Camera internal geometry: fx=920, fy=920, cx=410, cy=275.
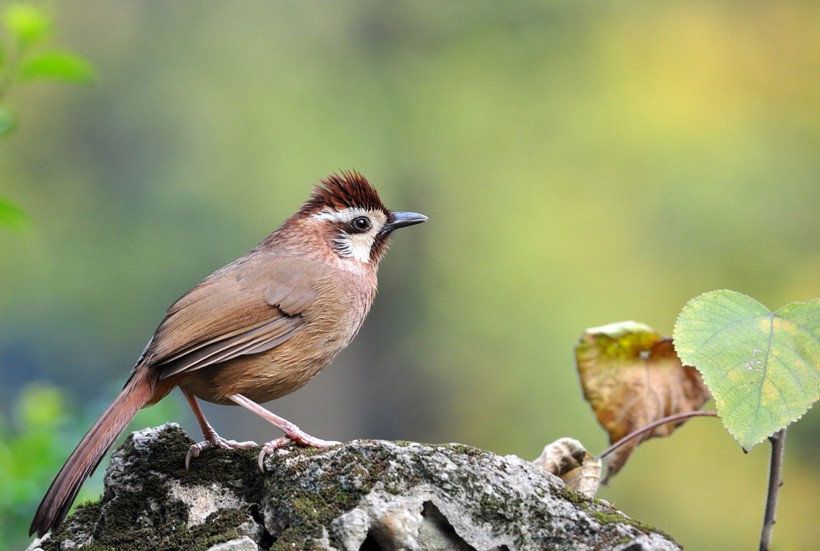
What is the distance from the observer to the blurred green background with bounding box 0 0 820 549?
1091cm

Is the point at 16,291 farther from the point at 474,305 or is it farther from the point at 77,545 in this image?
the point at 77,545

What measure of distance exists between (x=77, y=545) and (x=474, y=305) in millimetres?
9526

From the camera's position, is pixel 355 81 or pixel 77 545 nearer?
pixel 77 545

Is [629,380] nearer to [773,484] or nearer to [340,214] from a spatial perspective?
[773,484]

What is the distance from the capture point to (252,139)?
1263cm

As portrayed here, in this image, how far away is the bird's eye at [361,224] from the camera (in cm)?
447

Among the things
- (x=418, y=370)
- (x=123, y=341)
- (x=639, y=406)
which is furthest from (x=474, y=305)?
(x=639, y=406)

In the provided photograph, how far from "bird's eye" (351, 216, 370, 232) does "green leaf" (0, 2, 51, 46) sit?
163 centimetres

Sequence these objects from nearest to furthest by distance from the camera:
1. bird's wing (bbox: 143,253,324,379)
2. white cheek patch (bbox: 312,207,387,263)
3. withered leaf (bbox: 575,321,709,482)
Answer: bird's wing (bbox: 143,253,324,379)
withered leaf (bbox: 575,321,709,482)
white cheek patch (bbox: 312,207,387,263)

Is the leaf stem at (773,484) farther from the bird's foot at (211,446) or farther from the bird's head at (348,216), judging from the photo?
the bird's head at (348,216)

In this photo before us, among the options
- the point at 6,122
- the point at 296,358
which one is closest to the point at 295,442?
the point at 296,358

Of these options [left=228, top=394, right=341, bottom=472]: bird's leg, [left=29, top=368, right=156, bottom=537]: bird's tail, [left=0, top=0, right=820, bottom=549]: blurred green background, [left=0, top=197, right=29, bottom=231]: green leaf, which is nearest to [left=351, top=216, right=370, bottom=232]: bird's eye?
[left=228, top=394, right=341, bottom=472]: bird's leg

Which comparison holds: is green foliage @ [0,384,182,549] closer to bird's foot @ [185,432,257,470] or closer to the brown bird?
the brown bird

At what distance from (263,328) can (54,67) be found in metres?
1.37
